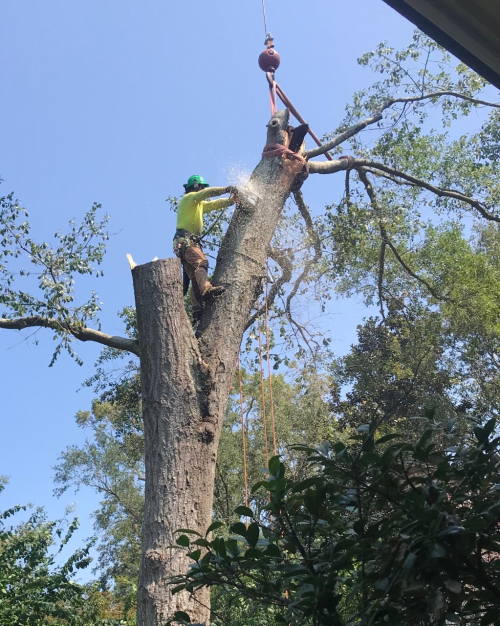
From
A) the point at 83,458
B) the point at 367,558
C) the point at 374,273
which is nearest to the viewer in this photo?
the point at 367,558

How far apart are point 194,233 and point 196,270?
2.43 ft

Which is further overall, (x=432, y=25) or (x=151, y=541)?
(x=151, y=541)

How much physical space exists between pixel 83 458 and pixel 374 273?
12.4 m

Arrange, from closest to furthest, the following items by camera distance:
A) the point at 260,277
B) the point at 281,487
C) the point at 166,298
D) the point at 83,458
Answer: the point at 281,487
the point at 166,298
the point at 260,277
the point at 83,458

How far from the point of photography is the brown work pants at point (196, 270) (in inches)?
185

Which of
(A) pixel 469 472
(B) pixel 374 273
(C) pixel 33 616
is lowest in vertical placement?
(A) pixel 469 472

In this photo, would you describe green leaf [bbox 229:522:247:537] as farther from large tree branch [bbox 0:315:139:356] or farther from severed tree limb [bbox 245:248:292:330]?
severed tree limb [bbox 245:248:292:330]

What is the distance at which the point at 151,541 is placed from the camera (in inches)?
124

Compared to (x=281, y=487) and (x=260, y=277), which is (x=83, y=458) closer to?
(x=260, y=277)

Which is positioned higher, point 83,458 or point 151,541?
point 83,458

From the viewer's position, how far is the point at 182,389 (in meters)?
3.58

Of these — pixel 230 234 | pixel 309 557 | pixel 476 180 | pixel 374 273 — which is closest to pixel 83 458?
pixel 374 273

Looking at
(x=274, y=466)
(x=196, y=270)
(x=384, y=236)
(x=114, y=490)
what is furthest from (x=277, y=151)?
(x=114, y=490)

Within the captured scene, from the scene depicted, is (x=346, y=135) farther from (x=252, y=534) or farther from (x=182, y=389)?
(x=252, y=534)
